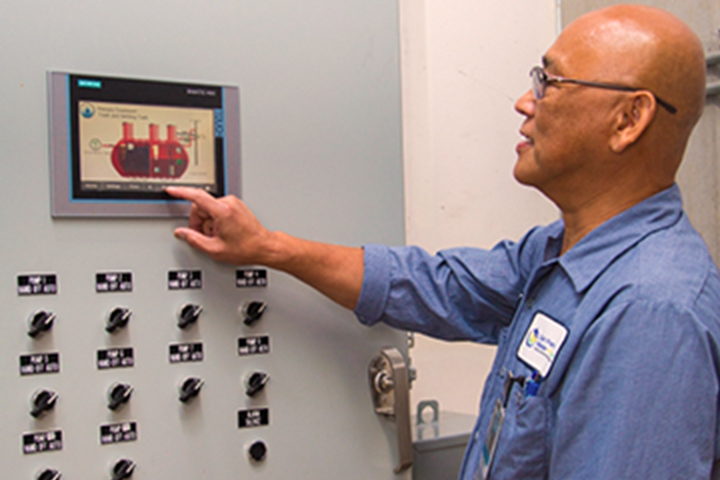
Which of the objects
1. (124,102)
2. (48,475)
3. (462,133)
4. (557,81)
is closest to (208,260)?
(124,102)

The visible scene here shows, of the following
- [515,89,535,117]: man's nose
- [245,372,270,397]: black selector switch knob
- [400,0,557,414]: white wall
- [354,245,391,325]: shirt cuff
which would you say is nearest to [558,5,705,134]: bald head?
[515,89,535,117]: man's nose

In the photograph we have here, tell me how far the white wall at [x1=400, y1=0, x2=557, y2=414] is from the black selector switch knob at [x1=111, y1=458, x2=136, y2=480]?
1038 mm

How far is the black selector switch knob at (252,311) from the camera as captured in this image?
1.10 meters

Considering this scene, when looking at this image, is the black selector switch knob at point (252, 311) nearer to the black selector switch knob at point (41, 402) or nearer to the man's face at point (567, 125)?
the black selector switch knob at point (41, 402)

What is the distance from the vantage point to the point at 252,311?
3.61ft

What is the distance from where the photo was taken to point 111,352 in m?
1.01

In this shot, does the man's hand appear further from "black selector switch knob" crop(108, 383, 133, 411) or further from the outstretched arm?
"black selector switch knob" crop(108, 383, 133, 411)

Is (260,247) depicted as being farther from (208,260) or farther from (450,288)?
(450,288)

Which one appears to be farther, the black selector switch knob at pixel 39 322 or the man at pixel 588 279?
the black selector switch knob at pixel 39 322

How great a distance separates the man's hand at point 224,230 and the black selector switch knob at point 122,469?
13.9 inches

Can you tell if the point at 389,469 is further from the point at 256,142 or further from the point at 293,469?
the point at 256,142

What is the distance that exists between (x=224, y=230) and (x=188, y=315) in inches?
6.1

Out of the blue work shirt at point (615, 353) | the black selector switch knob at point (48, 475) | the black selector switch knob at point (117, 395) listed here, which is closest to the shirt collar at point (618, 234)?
the blue work shirt at point (615, 353)

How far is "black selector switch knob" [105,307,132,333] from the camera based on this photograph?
100cm
